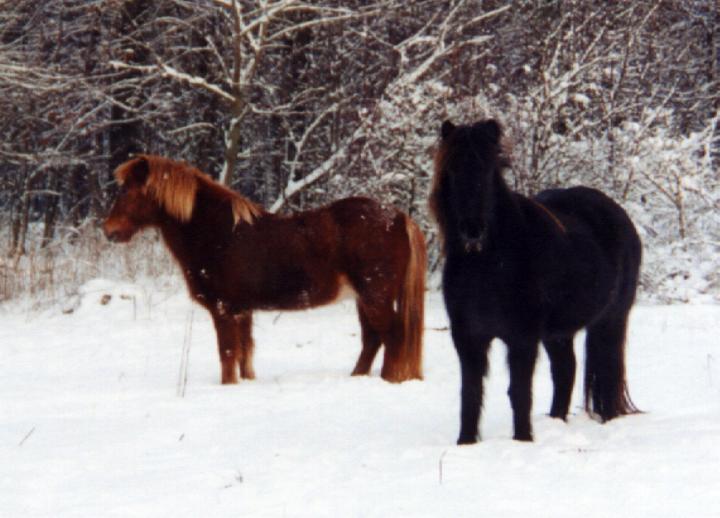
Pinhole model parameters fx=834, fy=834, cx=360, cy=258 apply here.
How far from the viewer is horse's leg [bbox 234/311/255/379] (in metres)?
6.96

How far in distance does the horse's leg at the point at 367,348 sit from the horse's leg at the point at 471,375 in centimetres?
289

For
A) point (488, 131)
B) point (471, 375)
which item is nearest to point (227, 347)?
point (471, 375)

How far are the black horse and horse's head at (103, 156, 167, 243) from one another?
12.1 ft

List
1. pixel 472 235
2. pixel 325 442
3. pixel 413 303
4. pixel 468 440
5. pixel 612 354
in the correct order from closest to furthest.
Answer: pixel 472 235
pixel 468 440
pixel 325 442
pixel 612 354
pixel 413 303

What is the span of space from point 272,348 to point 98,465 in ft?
15.8

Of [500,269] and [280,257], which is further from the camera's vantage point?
[280,257]

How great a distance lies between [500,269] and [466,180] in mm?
476

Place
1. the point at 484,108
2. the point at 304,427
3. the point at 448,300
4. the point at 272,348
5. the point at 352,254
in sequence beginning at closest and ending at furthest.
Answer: the point at 448,300 < the point at 304,427 < the point at 352,254 < the point at 272,348 < the point at 484,108

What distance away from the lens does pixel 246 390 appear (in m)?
6.19

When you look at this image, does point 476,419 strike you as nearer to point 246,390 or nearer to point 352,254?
point 246,390

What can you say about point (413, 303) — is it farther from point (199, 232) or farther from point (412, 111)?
point (412, 111)

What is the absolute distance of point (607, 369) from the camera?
4.96 meters

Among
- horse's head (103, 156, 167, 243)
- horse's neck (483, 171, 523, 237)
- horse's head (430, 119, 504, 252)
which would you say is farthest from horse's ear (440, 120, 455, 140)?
horse's head (103, 156, 167, 243)

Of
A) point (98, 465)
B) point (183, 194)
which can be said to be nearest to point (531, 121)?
point (183, 194)
